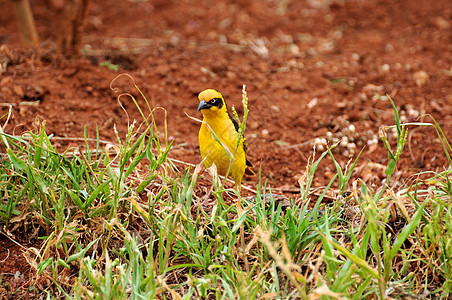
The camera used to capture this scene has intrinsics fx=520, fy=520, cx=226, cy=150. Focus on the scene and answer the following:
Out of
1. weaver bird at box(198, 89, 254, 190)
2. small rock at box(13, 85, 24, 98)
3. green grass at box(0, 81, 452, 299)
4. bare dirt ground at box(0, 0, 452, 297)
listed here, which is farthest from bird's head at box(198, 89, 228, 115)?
small rock at box(13, 85, 24, 98)

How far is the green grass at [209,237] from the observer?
260 centimetres

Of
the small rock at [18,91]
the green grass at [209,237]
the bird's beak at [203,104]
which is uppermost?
the bird's beak at [203,104]

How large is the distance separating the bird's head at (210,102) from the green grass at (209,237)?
613 mm

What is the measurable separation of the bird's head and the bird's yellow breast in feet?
0.20

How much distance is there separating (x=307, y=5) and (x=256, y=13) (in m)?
0.92

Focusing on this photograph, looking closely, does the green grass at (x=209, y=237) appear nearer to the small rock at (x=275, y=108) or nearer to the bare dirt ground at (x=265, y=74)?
the bare dirt ground at (x=265, y=74)

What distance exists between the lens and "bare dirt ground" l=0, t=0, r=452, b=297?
15.1ft

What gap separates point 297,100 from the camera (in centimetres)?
549

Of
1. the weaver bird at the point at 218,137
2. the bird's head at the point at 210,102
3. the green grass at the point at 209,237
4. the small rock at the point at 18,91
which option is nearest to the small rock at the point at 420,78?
the green grass at the point at 209,237

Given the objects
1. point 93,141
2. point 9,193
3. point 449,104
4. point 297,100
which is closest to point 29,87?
point 93,141

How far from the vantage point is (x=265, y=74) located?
19.5 ft

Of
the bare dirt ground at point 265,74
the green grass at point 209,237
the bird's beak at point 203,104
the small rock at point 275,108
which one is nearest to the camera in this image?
the green grass at point 209,237

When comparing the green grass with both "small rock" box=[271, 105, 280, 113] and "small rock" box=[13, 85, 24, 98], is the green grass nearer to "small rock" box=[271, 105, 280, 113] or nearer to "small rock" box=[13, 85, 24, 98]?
"small rock" box=[13, 85, 24, 98]

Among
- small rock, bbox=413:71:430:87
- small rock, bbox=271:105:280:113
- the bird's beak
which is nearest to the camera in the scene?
the bird's beak
